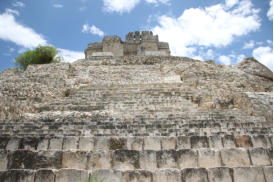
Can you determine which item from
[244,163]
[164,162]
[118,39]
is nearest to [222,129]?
[244,163]

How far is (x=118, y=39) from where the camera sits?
74.5ft

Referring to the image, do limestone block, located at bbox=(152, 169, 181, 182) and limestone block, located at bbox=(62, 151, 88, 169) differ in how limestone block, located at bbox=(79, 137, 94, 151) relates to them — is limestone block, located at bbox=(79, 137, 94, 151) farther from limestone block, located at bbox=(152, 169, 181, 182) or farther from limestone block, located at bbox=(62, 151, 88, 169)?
limestone block, located at bbox=(152, 169, 181, 182)

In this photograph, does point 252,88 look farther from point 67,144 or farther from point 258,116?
point 67,144

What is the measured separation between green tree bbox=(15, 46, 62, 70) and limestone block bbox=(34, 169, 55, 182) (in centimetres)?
2322

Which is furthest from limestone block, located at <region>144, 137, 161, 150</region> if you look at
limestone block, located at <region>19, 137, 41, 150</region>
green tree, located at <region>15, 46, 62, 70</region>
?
green tree, located at <region>15, 46, 62, 70</region>

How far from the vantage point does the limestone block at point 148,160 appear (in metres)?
2.30

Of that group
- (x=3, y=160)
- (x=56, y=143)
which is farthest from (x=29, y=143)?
(x=3, y=160)

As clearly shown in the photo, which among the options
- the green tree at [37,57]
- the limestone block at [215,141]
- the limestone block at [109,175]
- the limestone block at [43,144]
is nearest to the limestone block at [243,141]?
the limestone block at [215,141]

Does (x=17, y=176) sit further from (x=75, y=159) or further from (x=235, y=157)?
(x=235, y=157)

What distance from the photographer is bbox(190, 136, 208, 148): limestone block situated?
9.52 ft

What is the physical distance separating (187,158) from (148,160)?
52cm

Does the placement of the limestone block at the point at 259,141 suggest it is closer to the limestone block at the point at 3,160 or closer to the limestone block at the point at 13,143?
the limestone block at the point at 3,160

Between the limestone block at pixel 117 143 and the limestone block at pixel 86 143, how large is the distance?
31 centimetres

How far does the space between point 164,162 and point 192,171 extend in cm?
42
